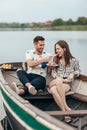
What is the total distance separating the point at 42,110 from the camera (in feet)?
23.2

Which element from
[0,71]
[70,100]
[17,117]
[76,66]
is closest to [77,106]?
[70,100]

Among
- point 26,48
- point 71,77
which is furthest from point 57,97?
point 26,48

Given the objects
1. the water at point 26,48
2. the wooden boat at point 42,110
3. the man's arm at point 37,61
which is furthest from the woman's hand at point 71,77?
the water at point 26,48

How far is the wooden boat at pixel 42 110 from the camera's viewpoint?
4.87m

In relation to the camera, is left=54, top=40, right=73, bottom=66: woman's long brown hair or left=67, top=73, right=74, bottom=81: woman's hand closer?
left=54, top=40, right=73, bottom=66: woman's long brown hair

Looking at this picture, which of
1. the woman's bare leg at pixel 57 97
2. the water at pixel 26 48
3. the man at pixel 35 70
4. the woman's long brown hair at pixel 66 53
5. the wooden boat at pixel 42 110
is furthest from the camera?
the water at pixel 26 48

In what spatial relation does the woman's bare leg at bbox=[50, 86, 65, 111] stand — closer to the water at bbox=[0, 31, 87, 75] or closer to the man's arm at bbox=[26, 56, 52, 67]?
the man's arm at bbox=[26, 56, 52, 67]

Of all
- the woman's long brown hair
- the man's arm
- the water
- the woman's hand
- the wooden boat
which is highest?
the woman's long brown hair

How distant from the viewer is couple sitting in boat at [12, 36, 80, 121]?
690 centimetres

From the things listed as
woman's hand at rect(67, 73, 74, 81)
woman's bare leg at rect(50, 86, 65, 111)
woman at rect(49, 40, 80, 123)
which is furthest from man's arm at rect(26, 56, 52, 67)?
woman's bare leg at rect(50, 86, 65, 111)

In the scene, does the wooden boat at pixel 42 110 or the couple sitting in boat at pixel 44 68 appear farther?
the couple sitting in boat at pixel 44 68

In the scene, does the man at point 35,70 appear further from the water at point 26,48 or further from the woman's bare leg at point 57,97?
the water at point 26,48

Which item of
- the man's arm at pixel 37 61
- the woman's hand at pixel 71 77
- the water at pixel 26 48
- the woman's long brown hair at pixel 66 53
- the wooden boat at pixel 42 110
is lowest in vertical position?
the water at pixel 26 48

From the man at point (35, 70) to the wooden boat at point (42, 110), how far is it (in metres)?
0.17
